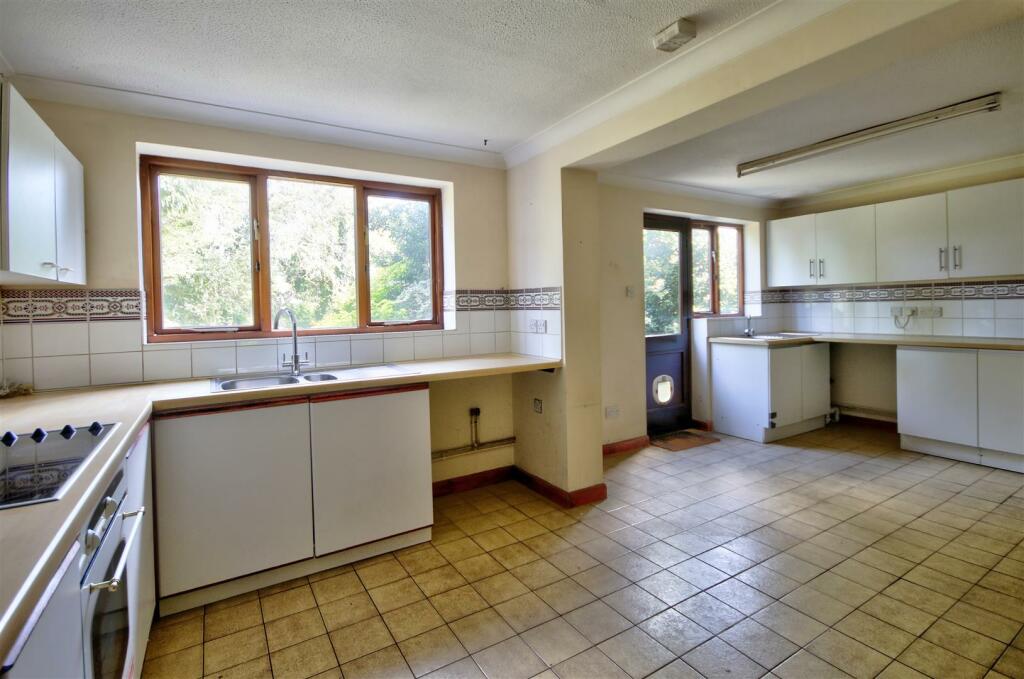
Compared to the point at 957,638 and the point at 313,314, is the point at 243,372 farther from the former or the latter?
the point at 957,638

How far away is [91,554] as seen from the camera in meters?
1.01

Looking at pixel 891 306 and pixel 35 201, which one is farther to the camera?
pixel 891 306

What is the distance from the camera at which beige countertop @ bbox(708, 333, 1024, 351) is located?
345cm

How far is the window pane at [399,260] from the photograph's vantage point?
3189 mm

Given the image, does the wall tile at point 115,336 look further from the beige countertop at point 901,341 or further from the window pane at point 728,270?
the window pane at point 728,270

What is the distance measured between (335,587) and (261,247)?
189cm

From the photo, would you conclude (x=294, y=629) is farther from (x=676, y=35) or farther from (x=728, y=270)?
(x=728, y=270)

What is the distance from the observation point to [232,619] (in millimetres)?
2006

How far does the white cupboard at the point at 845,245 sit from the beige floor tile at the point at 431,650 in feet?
14.9

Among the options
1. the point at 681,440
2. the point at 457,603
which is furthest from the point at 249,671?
the point at 681,440

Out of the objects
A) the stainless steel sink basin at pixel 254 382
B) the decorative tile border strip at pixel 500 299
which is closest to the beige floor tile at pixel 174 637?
the stainless steel sink basin at pixel 254 382

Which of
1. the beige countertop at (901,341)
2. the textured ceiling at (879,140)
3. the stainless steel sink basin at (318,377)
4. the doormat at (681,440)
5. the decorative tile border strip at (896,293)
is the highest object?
the textured ceiling at (879,140)

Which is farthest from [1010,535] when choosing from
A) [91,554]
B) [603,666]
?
[91,554]

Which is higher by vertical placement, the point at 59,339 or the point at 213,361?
the point at 59,339
